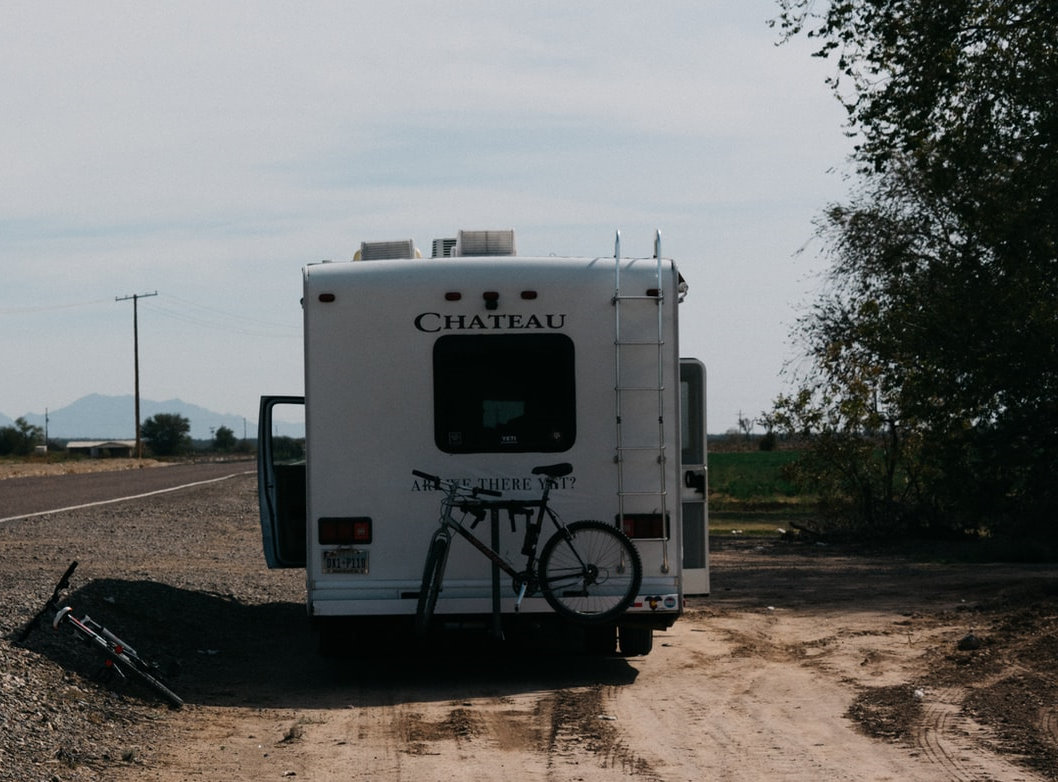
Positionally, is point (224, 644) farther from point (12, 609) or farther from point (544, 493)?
point (544, 493)

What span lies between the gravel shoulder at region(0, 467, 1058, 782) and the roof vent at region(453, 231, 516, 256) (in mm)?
3058

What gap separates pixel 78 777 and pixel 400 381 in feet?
11.6

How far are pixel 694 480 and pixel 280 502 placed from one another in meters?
3.43

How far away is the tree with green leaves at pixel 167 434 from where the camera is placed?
132 meters

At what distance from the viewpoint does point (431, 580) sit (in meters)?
9.21

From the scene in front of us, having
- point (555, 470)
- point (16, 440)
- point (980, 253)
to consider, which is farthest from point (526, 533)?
point (16, 440)

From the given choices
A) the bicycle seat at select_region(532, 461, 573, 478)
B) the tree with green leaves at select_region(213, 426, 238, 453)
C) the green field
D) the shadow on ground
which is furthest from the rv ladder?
the tree with green leaves at select_region(213, 426, 238, 453)

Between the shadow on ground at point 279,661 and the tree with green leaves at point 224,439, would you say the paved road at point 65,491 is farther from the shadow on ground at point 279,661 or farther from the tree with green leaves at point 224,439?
the tree with green leaves at point 224,439

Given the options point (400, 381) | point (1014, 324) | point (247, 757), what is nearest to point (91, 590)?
point (400, 381)

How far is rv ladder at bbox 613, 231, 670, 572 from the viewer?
31.0 feet

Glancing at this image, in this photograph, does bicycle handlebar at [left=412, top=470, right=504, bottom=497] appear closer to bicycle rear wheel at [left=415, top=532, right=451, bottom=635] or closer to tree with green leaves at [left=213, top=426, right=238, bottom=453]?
bicycle rear wheel at [left=415, top=532, right=451, bottom=635]

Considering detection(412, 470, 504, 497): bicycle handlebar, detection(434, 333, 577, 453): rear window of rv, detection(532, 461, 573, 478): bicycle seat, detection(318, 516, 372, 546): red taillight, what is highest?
detection(434, 333, 577, 453): rear window of rv

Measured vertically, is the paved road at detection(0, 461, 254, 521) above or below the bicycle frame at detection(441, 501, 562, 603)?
below

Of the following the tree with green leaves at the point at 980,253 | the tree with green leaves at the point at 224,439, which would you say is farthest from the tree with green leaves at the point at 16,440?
the tree with green leaves at the point at 980,253
